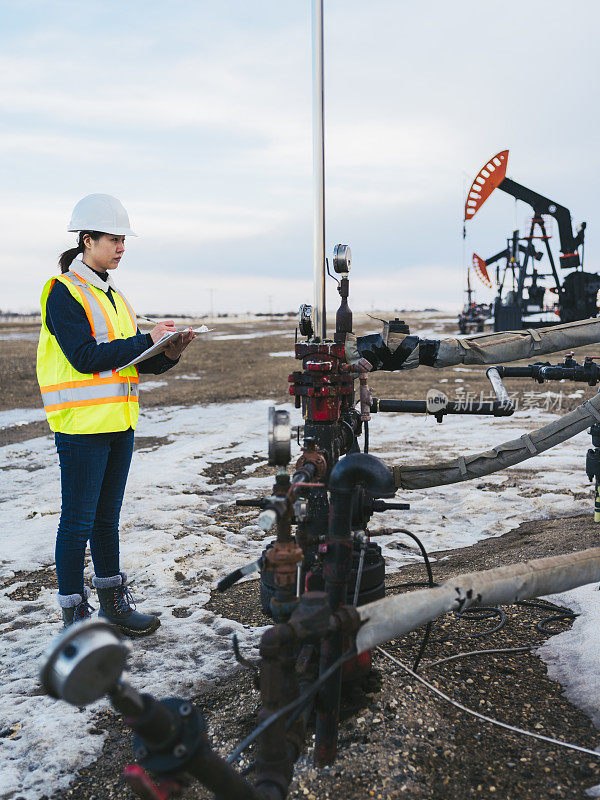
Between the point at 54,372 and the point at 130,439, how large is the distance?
57 centimetres

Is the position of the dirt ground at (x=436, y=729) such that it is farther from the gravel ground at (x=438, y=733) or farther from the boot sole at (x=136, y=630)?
the boot sole at (x=136, y=630)

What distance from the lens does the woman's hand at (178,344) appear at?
3196 millimetres

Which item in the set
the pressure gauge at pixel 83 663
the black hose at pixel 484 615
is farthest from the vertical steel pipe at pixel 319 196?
the pressure gauge at pixel 83 663

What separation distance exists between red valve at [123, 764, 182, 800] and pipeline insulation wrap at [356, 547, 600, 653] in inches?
26.0

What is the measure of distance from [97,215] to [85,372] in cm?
85

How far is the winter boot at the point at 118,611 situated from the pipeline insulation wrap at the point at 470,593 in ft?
6.79

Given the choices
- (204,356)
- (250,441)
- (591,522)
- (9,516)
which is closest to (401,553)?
(591,522)

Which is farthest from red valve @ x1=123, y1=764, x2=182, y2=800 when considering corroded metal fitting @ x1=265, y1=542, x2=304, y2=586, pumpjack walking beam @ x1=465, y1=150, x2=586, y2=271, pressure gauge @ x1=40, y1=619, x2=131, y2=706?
pumpjack walking beam @ x1=465, y1=150, x2=586, y2=271

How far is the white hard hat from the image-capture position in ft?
10.5

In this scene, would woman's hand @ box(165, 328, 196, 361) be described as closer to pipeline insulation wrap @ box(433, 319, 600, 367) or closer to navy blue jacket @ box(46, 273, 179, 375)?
navy blue jacket @ box(46, 273, 179, 375)

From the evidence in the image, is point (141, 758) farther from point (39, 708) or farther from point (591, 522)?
point (591, 522)

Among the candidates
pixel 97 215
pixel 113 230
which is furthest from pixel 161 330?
pixel 97 215

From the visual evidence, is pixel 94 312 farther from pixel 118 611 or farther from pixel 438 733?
pixel 438 733

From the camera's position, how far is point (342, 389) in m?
2.80
